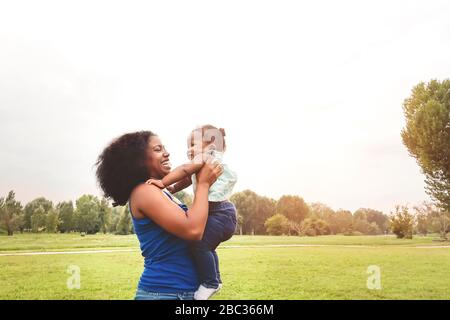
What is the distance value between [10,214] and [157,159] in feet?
9.77

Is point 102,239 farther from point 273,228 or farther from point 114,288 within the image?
point 273,228

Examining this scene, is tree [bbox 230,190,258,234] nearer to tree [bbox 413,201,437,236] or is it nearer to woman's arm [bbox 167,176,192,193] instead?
woman's arm [bbox 167,176,192,193]

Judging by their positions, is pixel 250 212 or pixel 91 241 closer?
pixel 250 212

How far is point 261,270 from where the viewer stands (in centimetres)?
519

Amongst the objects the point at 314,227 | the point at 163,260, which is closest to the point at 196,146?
the point at 163,260

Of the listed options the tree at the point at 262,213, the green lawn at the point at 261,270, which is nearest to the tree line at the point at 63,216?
the green lawn at the point at 261,270

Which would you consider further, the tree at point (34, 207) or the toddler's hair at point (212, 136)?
the tree at point (34, 207)

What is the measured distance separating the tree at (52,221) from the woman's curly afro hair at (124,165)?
2448 mm

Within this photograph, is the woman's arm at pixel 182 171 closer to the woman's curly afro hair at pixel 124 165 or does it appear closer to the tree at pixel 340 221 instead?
the woman's curly afro hair at pixel 124 165

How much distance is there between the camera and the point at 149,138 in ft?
6.56

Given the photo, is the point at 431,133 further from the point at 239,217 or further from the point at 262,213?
the point at 239,217

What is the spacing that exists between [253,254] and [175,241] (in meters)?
3.07

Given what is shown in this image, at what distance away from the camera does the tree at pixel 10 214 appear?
13.5 ft
